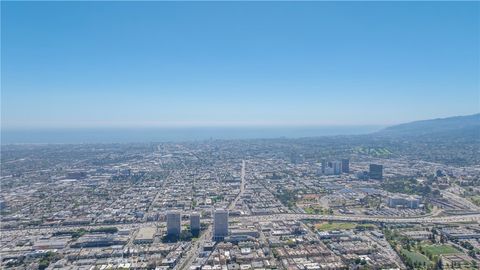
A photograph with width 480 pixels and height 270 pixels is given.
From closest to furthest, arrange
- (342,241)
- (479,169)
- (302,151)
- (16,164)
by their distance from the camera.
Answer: (342,241) → (479,169) → (16,164) → (302,151)

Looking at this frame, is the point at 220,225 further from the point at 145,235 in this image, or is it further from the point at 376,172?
the point at 376,172

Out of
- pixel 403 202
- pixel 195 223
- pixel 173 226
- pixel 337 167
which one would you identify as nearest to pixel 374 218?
pixel 403 202

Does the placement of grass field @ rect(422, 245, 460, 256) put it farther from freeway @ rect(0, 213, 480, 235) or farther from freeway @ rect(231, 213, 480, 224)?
freeway @ rect(231, 213, 480, 224)

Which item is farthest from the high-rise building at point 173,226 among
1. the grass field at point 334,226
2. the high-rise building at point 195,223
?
the grass field at point 334,226

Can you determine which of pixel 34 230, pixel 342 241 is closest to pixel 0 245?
pixel 34 230

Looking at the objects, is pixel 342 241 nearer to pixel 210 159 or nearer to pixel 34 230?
pixel 34 230

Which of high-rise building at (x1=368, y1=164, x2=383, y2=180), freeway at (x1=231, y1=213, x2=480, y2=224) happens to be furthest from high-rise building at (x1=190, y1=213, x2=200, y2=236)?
high-rise building at (x1=368, y1=164, x2=383, y2=180)
